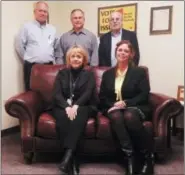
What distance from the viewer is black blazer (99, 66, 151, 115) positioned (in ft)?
8.22

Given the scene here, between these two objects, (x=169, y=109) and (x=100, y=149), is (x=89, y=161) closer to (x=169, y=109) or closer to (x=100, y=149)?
(x=100, y=149)

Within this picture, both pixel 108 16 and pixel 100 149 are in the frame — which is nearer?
pixel 100 149

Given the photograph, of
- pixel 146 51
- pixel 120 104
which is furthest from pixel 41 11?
pixel 120 104

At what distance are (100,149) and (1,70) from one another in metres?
1.53

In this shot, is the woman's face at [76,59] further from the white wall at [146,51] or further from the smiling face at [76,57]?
the white wall at [146,51]

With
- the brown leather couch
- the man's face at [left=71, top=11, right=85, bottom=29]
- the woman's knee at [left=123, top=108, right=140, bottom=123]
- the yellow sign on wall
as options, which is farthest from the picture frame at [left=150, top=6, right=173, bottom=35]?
the woman's knee at [left=123, top=108, right=140, bottom=123]

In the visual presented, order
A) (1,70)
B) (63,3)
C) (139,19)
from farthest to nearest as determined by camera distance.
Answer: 1. (63,3)
2. (139,19)
3. (1,70)

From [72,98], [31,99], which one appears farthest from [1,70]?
[72,98]

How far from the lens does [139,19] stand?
3.51 meters

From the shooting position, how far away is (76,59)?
263 cm

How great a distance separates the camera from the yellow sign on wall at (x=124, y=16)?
3.54 metres

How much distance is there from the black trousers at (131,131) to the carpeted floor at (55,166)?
257 millimetres

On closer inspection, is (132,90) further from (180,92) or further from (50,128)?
(180,92)

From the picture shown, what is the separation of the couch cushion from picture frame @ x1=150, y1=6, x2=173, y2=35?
154 centimetres
